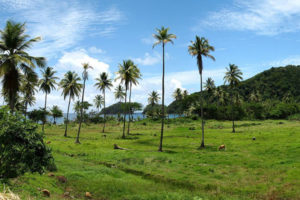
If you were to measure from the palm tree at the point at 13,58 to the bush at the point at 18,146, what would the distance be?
12.6 metres

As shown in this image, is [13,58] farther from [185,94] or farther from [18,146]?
[185,94]

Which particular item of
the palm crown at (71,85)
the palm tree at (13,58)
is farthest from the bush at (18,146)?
the palm crown at (71,85)

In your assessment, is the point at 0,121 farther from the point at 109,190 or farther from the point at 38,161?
the point at 109,190

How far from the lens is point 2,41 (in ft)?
72.1

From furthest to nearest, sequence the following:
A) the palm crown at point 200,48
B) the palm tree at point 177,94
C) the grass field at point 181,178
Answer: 1. the palm tree at point 177,94
2. the palm crown at point 200,48
3. the grass field at point 181,178

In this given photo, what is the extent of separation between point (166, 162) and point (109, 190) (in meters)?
10.9

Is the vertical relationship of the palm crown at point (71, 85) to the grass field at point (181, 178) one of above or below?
above

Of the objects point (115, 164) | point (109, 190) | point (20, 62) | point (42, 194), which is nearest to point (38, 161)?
point (42, 194)

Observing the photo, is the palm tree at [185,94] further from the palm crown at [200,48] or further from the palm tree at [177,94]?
the palm crown at [200,48]

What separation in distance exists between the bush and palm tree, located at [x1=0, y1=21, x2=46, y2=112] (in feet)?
41.4

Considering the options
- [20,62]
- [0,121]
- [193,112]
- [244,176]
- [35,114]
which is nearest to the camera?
[0,121]

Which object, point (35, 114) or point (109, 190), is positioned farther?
point (35, 114)

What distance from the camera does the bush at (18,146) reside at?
10.1 meters

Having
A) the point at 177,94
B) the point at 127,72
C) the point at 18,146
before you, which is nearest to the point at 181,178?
the point at 18,146
